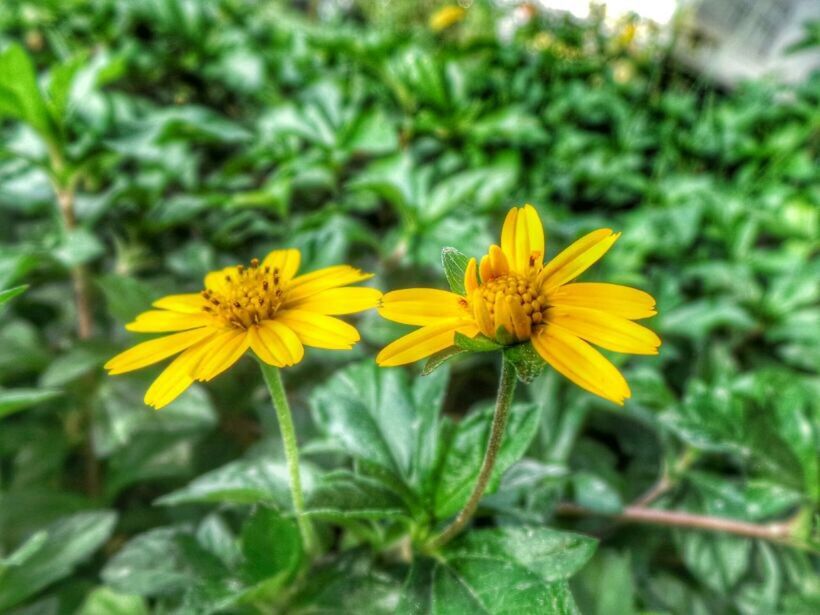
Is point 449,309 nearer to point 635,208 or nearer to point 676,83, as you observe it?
point 635,208

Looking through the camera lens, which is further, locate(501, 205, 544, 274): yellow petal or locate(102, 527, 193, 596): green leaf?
locate(102, 527, 193, 596): green leaf

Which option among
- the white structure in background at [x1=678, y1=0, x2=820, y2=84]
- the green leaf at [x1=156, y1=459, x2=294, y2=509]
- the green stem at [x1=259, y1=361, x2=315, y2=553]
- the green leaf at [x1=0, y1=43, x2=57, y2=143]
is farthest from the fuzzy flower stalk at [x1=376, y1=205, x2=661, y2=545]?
the white structure in background at [x1=678, y1=0, x2=820, y2=84]

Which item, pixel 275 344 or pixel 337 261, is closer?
pixel 275 344

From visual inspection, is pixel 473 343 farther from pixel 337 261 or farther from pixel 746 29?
pixel 746 29

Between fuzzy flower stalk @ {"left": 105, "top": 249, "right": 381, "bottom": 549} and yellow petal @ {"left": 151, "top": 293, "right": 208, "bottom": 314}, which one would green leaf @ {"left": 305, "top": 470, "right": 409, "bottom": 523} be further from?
yellow petal @ {"left": 151, "top": 293, "right": 208, "bottom": 314}

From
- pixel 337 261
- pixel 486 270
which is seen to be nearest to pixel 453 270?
pixel 486 270

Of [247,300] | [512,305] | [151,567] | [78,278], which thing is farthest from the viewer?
[78,278]

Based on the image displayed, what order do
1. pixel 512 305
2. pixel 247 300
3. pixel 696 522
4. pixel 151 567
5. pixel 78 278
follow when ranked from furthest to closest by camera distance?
pixel 78 278 → pixel 696 522 → pixel 151 567 → pixel 247 300 → pixel 512 305
